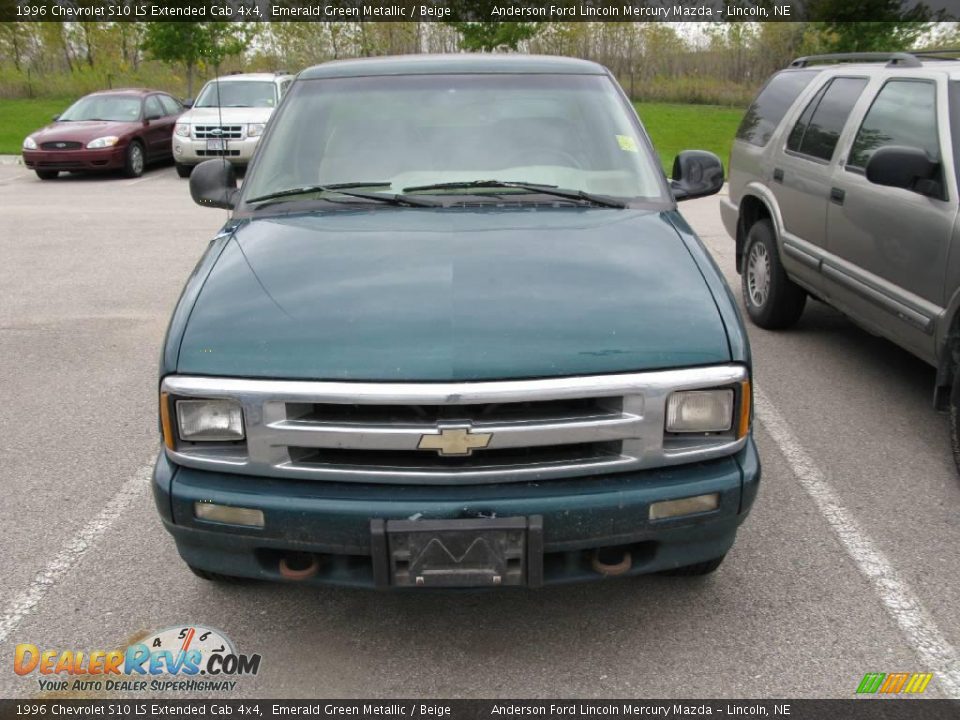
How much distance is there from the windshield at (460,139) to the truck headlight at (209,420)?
1409 millimetres

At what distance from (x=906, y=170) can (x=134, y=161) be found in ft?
48.2

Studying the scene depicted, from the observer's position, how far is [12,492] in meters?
4.11

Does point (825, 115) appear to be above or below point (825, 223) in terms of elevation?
above

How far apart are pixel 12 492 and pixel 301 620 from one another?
5.87 feet

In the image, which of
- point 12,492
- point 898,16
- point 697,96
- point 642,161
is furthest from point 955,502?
point 697,96

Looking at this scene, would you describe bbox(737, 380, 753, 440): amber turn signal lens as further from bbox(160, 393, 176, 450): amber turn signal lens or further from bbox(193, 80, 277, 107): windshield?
bbox(193, 80, 277, 107): windshield

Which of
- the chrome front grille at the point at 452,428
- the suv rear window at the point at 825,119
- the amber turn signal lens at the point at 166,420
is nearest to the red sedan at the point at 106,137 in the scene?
the suv rear window at the point at 825,119

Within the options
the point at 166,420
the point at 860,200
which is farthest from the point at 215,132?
the point at 166,420

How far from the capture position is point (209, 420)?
2656 mm

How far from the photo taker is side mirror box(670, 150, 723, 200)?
4.39m

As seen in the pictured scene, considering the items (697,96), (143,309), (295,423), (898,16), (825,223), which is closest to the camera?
(295,423)

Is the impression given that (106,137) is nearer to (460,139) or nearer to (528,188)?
(460,139)

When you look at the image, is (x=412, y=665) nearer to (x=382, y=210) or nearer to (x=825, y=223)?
(x=382, y=210)

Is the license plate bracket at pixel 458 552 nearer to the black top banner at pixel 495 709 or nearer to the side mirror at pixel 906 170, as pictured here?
the black top banner at pixel 495 709
